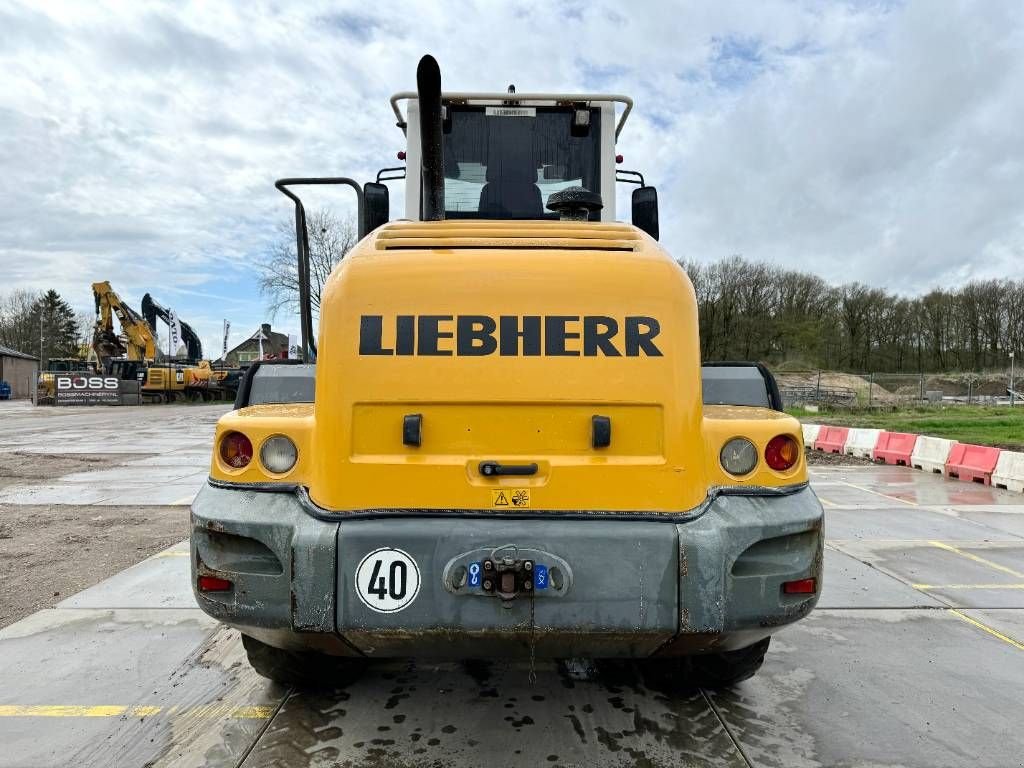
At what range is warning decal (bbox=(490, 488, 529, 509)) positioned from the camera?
2164mm

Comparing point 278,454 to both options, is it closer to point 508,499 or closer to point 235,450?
point 235,450

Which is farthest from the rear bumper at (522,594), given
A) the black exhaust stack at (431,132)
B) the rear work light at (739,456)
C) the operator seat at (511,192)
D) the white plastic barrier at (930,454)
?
the white plastic barrier at (930,454)

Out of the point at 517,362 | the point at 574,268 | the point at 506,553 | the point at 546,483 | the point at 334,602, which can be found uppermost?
the point at 574,268

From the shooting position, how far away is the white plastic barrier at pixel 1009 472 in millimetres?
9031

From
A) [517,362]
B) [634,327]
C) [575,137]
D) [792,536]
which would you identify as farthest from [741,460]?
[575,137]

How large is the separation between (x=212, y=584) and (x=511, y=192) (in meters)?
2.60

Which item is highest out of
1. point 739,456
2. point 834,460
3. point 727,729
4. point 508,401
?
point 508,401

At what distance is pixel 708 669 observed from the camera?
2.92 m

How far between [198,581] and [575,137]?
3086 mm

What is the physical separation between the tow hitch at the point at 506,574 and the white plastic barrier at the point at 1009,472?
377 inches

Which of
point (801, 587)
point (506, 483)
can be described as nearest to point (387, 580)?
point (506, 483)

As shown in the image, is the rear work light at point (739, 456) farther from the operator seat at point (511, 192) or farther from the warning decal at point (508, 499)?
the operator seat at point (511, 192)

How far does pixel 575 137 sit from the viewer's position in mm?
3973

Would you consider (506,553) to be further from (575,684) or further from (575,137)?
(575,137)
